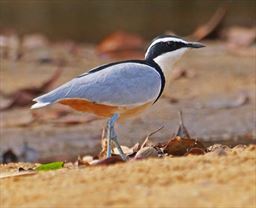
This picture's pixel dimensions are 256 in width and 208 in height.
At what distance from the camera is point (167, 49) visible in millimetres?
6551

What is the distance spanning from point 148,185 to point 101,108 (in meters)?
1.51

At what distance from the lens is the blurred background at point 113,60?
29.9ft

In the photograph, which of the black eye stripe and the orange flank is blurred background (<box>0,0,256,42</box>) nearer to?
the black eye stripe

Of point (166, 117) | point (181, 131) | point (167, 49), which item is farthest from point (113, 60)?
point (167, 49)

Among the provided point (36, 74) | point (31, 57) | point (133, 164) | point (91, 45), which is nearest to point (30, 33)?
point (91, 45)

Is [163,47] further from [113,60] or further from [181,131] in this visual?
[113,60]

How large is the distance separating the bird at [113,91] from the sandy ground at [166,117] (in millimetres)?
2266

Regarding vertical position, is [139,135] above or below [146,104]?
below

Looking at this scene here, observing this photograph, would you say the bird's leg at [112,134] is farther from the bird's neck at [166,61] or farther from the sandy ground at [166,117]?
the sandy ground at [166,117]

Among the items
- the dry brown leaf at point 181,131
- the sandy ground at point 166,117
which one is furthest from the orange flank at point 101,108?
the sandy ground at point 166,117

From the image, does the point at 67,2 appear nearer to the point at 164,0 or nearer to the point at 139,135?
the point at 164,0

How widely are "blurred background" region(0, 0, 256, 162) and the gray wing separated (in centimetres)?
221

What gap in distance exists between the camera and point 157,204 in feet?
14.4

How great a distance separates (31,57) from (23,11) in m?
4.75
